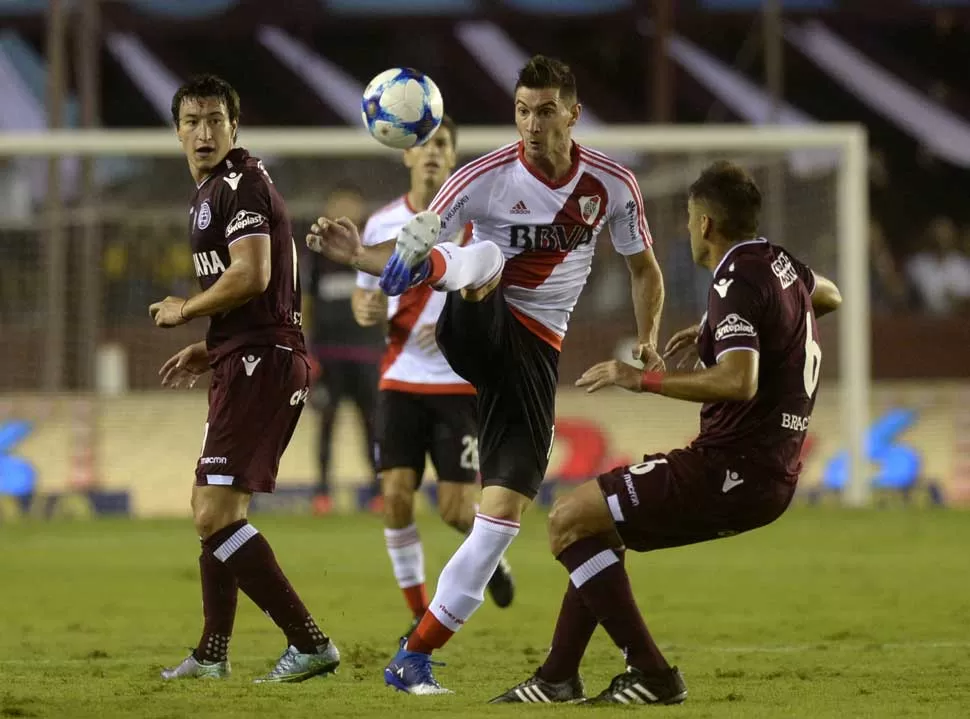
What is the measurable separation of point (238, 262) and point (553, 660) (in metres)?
1.81

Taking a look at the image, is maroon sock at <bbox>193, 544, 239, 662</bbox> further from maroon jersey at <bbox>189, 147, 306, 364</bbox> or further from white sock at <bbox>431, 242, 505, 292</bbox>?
white sock at <bbox>431, 242, 505, 292</bbox>

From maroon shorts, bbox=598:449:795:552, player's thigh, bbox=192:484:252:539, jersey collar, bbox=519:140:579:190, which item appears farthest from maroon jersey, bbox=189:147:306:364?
maroon shorts, bbox=598:449:795:552

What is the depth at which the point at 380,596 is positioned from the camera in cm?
952

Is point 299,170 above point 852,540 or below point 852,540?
above

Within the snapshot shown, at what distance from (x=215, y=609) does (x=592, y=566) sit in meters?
1.56

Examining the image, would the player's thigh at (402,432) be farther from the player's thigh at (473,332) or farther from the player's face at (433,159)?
the player's thigh at (473,332)

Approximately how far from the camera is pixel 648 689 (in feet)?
18.1

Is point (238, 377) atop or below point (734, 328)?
below

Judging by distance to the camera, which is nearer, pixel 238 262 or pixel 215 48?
pixel 238 262

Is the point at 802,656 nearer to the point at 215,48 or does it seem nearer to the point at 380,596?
the point at 380,596

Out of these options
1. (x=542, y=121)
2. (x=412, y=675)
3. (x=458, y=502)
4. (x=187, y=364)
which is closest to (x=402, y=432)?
(x=458, y=502)

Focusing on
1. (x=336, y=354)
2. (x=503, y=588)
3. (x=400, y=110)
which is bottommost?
(x=503, y=588)

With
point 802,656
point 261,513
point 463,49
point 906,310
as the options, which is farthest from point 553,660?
point 463,49

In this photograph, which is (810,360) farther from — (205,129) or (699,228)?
(205,129)
